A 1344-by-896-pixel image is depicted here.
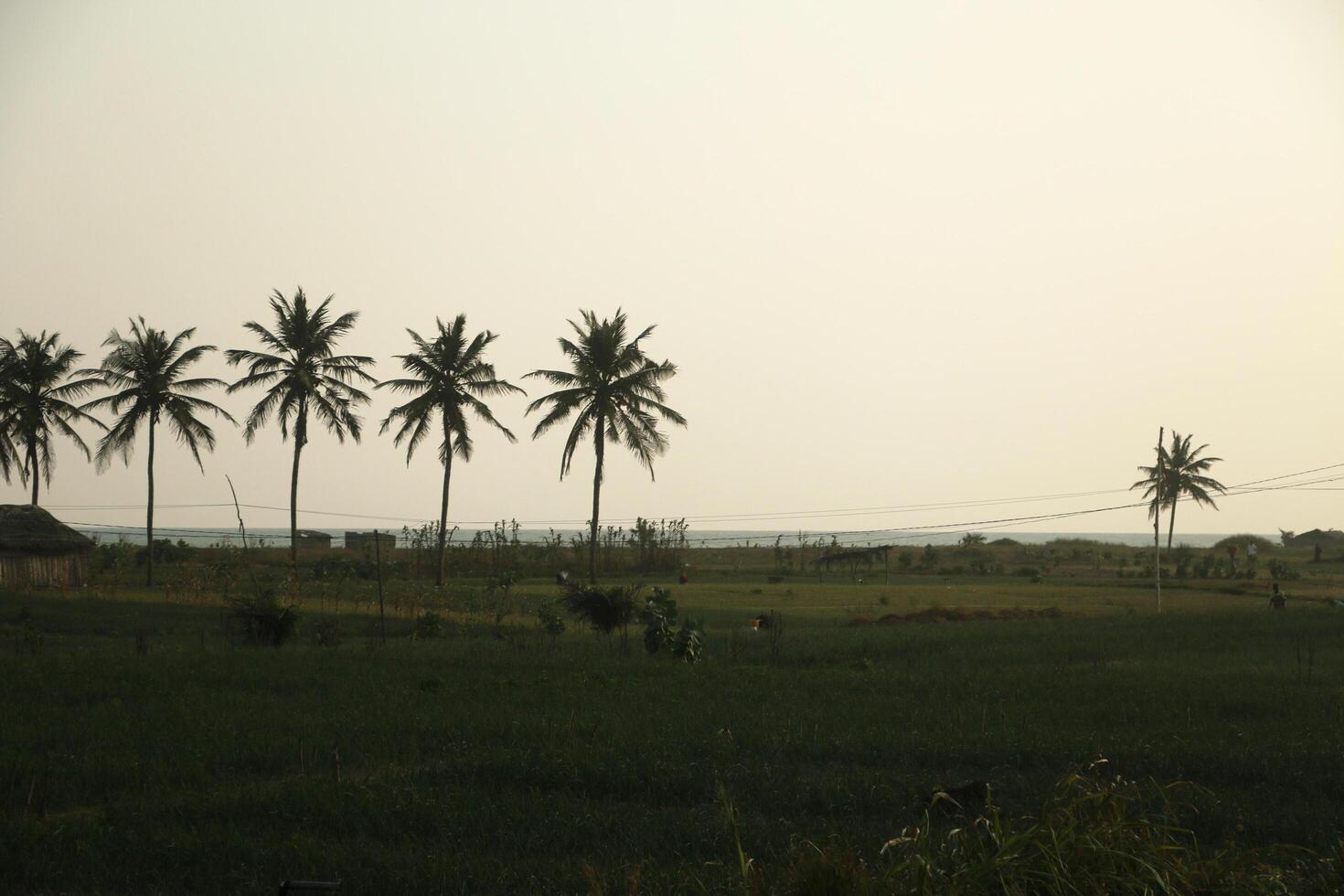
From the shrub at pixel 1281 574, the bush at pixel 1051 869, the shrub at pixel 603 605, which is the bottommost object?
the shrub at pixel 1281 574

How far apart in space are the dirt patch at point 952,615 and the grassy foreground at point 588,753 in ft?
24.9

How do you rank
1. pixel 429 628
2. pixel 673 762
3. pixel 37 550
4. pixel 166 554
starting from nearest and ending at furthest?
pixel 673 762, pixel 429 628, pixel 37 550, pixel 166 554

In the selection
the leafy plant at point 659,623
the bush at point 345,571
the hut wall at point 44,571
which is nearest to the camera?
the leafy plant at point 659,623

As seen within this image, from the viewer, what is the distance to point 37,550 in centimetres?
3594

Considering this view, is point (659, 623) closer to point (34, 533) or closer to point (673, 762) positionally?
point (673, 762)

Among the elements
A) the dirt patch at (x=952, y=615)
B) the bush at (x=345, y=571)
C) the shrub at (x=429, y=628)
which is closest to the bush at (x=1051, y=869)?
the shrub at (x=429, y=628)

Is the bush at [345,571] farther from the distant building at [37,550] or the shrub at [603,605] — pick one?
the shrub at [603,605]

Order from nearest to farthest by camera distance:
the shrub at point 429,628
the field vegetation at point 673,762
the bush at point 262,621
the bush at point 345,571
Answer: the field vegetation at point 673,762 → the bush at point 262,621 → the shrub at point 429,628 → the bush at point 345,571

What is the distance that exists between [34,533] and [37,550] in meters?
0.70

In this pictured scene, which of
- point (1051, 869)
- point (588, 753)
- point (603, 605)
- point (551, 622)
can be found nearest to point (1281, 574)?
point (603, 605)

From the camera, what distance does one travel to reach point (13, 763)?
937cm

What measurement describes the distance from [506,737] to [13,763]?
459 cm

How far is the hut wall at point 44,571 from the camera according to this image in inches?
1387

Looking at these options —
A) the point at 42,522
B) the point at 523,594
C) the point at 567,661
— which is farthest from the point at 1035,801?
the point at 42,522
